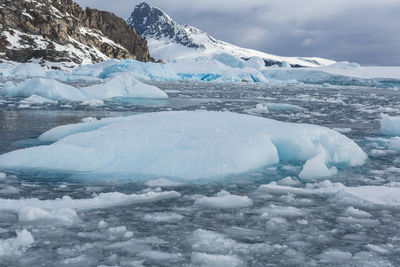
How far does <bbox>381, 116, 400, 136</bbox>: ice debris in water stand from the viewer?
30.8 ft

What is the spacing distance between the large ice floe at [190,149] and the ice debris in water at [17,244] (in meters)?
2.28

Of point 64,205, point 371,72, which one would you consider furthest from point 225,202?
point 371,72

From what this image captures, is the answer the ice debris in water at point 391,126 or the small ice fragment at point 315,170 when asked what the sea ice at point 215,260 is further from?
the ice debris in water at point 391,126

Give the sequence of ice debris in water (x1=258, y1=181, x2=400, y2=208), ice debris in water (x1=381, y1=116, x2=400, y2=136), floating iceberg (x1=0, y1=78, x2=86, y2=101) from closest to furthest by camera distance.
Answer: ice debris in water (x1=258, y1=181, x2=400, y2=208) < ice debris in water (x1=381, y1=116, x2=400, y2=136) < floating iceberg (x1=0, y1=78, x2=86, y2=101)

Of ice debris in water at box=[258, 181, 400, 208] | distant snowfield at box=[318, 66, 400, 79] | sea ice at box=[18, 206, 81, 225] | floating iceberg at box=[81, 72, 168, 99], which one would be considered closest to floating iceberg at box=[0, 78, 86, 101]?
floating iceberg at box=[81, 72, 168, 99]

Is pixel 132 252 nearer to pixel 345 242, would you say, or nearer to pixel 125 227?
pixel 125 227

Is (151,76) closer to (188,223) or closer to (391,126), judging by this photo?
(391,126)

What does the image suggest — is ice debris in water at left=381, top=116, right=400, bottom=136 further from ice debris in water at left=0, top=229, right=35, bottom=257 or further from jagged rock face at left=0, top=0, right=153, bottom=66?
jagged rock face at left=0, top=0, right=153, bottom=66

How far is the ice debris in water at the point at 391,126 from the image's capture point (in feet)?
30.8

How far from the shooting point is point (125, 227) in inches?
126

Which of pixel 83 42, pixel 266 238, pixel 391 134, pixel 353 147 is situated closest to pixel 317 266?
pixel 266 238

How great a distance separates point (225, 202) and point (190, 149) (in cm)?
159

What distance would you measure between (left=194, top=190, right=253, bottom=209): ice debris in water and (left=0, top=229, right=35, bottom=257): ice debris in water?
1.63 meters

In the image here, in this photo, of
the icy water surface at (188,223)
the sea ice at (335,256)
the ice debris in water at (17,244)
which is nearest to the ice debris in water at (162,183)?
the icy water surface at (188,223)
